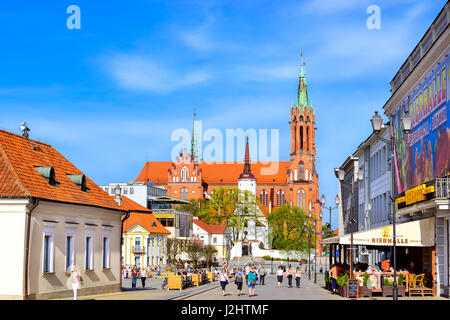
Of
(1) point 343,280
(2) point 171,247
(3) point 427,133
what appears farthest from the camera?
(2) point 171,247

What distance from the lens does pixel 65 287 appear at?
28.9 meters

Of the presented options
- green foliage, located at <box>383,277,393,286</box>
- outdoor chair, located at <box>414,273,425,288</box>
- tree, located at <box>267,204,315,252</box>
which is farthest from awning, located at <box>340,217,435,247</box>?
tree, located at <box>267,204,315,252</box>

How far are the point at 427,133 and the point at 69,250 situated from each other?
18798 millimetres

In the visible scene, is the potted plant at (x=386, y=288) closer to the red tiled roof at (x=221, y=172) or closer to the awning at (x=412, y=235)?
the awning at (x=412, y=235)

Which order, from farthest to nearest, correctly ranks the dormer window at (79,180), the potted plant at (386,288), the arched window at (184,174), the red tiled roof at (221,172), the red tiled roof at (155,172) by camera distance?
the red tiled roof at (155,172) → the red tiled roof at (221,172) → the arched window at (184,174) → the dormer window at (79,180) → the potted plant at (386,288)

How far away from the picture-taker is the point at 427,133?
34.2 meters

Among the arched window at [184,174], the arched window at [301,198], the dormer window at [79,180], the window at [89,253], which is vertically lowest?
the window at [89,253]

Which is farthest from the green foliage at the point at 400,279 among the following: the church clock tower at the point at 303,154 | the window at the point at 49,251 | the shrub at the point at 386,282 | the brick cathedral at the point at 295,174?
the church clock tower at the point at 303,154

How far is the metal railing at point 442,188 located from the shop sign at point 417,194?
1.55 feet

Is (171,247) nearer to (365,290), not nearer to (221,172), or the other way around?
(365,290)

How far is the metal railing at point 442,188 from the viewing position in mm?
27547

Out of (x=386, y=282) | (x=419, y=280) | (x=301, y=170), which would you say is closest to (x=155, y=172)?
(x=301, y=170)

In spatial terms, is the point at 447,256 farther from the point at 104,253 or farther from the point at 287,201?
the point at 287,201
